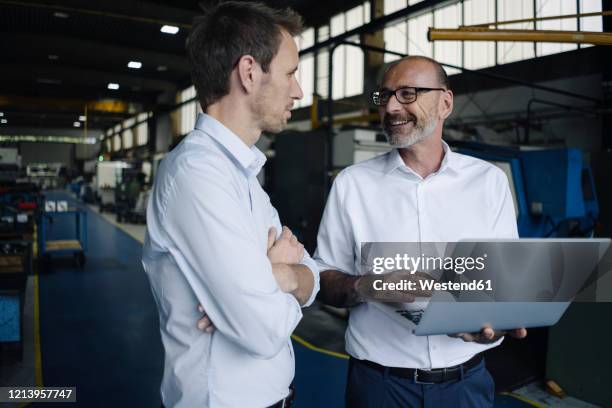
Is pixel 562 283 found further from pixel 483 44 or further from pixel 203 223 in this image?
pixel 483 44

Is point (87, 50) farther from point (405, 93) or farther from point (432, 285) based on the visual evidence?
point (432, 285)

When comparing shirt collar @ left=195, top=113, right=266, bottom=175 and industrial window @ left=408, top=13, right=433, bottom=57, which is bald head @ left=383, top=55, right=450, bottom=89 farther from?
industrial window @ left=408, top=13, right=433, bottom=57

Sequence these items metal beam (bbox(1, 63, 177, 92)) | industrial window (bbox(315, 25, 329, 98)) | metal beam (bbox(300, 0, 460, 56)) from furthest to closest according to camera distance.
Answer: metal beam (bbox(1, 63, 177, 92)), industrial window (bbox(315, 25, 329, 98)), metal beam (bbox(300, 0, 460, 56))

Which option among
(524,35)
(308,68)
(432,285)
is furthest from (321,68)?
(432,285)

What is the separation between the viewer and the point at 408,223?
1581 mm

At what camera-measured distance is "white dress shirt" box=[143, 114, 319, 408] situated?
95 cm

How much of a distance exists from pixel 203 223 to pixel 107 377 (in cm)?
310

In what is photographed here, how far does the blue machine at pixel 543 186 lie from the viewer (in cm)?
356

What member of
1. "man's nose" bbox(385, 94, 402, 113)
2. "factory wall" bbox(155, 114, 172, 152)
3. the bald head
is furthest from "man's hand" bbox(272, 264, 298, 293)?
"factory wall" bbox(155, 114, 172, 152)

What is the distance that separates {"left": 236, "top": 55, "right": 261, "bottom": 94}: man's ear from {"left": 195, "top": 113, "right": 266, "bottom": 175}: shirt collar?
12 centimetres

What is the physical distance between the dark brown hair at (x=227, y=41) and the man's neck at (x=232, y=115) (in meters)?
0.02

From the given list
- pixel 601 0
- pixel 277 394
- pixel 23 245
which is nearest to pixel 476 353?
pixel 277 394

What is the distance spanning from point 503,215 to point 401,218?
1.19 feet

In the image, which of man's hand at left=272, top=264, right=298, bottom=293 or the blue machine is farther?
the blue machine
